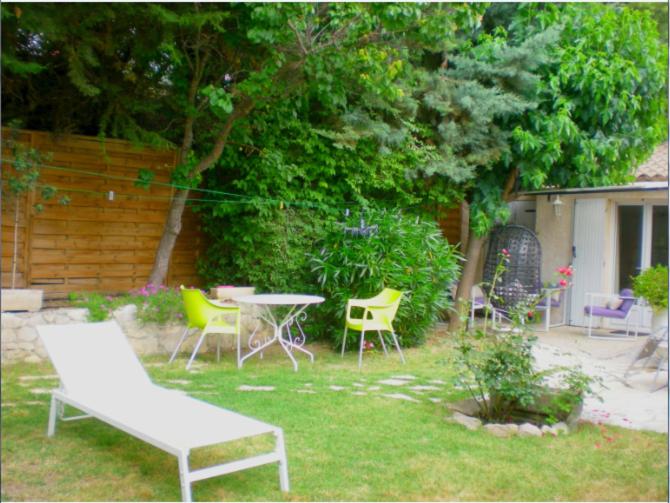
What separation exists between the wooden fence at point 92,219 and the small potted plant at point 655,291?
541cm

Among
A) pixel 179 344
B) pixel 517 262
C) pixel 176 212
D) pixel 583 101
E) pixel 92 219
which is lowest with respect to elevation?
pixel 179 344

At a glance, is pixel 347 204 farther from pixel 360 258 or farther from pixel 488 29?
pixel 488 29

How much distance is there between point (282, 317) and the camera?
22.5 ft

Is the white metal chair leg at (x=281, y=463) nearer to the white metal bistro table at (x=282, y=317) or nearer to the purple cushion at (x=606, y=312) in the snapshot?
the white metal bistro table at (x=282, y=317)

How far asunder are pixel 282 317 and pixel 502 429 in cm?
320

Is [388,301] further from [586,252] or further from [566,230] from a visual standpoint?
[566,230]

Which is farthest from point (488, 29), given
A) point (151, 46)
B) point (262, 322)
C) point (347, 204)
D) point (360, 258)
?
point (151, 46)

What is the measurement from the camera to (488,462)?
141 inches

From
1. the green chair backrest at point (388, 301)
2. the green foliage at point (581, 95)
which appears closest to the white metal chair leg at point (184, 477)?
the green chair backrest at point (388, 301)

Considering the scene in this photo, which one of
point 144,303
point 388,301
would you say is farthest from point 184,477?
point 388,301

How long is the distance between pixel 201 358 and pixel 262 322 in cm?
119

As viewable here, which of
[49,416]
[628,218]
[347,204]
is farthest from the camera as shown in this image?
[628,218]

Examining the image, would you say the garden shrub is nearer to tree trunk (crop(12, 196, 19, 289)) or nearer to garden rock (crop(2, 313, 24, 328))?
tree trunk (crop(12, 196, 19, 289))

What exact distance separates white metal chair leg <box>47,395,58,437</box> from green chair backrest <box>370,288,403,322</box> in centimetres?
365
